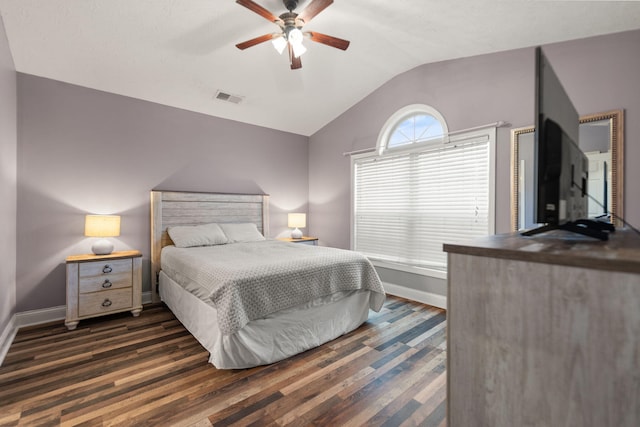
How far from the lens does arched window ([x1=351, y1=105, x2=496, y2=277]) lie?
10.4 feet

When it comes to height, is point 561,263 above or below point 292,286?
above

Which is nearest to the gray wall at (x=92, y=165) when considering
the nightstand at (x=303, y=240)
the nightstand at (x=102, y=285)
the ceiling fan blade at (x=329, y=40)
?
the nightstand at (x=102, y=285)

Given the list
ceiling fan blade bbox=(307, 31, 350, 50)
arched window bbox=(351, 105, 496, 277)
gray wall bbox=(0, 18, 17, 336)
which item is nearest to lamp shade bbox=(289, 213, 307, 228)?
arched window bbox=(351, 105, 496, 277)

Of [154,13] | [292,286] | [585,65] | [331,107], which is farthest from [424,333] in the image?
[154,13]

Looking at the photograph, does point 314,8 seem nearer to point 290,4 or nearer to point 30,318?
point 290,4

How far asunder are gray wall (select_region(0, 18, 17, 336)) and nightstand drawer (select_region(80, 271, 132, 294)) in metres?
0.52

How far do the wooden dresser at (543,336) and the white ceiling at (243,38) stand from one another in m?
2.34

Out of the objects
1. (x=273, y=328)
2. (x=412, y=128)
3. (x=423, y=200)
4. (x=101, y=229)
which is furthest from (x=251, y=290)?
(x=412, y=128)

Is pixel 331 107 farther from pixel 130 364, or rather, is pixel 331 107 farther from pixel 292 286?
pixel 130 364

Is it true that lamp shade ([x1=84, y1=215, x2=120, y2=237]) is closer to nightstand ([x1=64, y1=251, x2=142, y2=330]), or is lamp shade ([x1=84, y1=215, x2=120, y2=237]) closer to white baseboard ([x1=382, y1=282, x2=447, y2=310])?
nightstand ([x1=64, y1=251, x2=142, y2=330])

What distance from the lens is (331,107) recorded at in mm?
4371

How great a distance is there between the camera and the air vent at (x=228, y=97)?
3651 millimetres

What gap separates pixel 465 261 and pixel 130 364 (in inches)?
96.0

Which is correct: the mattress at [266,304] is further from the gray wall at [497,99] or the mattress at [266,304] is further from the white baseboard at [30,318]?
the gray wall at [497,99]
